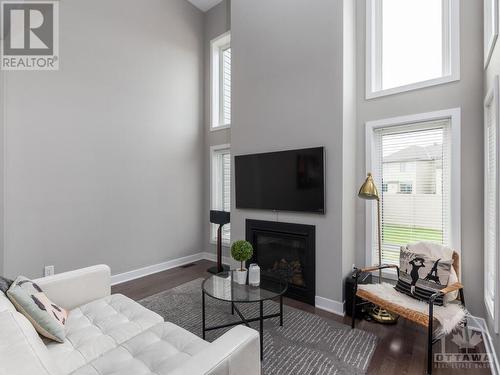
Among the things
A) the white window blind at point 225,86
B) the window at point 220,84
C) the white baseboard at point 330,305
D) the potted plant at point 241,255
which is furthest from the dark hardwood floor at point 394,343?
the white window blind at point 225,86

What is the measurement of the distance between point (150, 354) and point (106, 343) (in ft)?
1.12

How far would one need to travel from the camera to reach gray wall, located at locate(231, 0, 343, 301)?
2.81m

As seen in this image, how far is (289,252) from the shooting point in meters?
3.23

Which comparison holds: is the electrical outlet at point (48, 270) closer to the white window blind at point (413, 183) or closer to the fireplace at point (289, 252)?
the fireplace at point (289, 252)

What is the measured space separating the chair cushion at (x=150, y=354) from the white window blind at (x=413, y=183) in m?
2.44

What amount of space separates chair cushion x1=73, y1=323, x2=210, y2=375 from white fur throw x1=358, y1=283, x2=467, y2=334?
1.67 meters

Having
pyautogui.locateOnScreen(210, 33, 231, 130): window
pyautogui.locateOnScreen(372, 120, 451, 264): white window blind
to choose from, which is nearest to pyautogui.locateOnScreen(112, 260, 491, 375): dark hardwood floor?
pyautogui.locateOnScreen(372, 120, 451, 264): white window blind

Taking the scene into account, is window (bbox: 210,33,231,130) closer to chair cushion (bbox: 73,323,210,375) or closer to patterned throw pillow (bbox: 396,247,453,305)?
patterned throw pillow (bbox: 396,247,453,305)

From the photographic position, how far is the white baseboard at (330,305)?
2740 mm

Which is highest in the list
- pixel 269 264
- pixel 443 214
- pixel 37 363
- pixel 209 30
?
pixel 209 30

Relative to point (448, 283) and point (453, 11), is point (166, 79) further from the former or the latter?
point (448, 283)

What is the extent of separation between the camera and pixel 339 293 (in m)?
2.76

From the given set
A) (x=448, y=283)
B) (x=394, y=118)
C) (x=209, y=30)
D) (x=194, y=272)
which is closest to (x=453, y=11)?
(x=394, y=118)

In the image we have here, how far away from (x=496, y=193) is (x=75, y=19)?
15.3 feet
